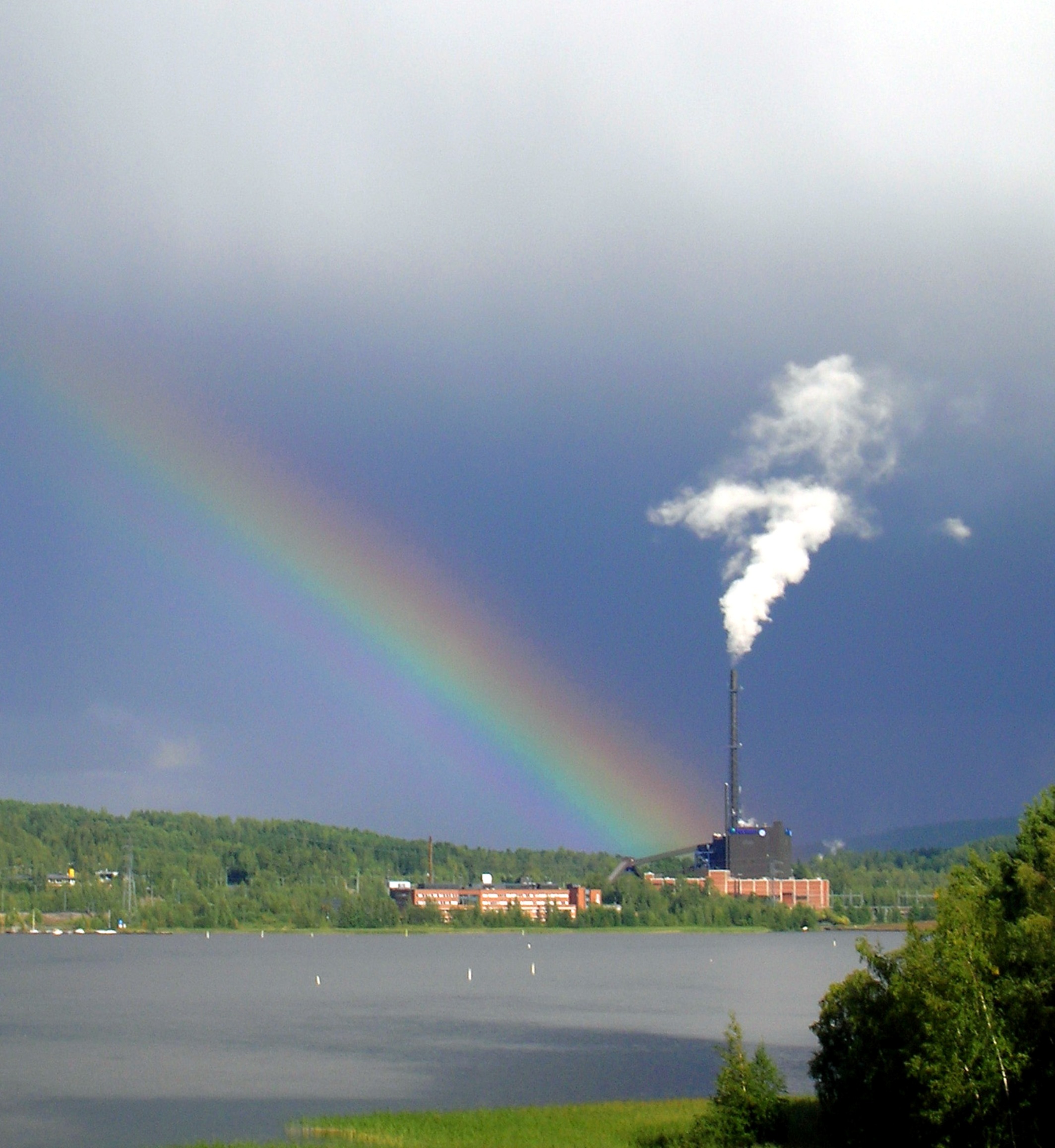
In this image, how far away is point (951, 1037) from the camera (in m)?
30.0

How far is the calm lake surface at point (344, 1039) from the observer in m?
52.1

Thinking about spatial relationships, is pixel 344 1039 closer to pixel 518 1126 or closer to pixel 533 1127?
pixel 518 1126

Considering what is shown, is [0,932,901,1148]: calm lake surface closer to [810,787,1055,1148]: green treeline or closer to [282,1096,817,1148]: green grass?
[282,1096,817,1148]: green grass

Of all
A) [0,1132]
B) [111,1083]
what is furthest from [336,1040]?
[0,1132]

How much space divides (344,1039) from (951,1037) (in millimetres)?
51913

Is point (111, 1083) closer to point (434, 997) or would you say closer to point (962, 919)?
point (962, 919)

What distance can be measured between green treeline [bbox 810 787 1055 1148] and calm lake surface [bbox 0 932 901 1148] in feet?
52.6

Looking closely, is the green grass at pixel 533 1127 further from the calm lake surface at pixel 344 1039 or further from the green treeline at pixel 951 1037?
the green treeline at pixel 951 1037

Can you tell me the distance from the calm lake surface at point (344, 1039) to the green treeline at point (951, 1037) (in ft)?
52.6

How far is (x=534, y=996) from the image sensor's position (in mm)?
107625

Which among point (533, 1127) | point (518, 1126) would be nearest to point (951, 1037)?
point (533, 1127)

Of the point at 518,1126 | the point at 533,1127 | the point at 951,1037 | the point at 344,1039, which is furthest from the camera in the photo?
the point at 344,1039

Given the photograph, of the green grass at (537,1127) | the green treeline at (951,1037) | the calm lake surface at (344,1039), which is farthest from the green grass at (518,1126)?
the green treeline at (951,1037)

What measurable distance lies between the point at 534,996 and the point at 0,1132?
212 feet
